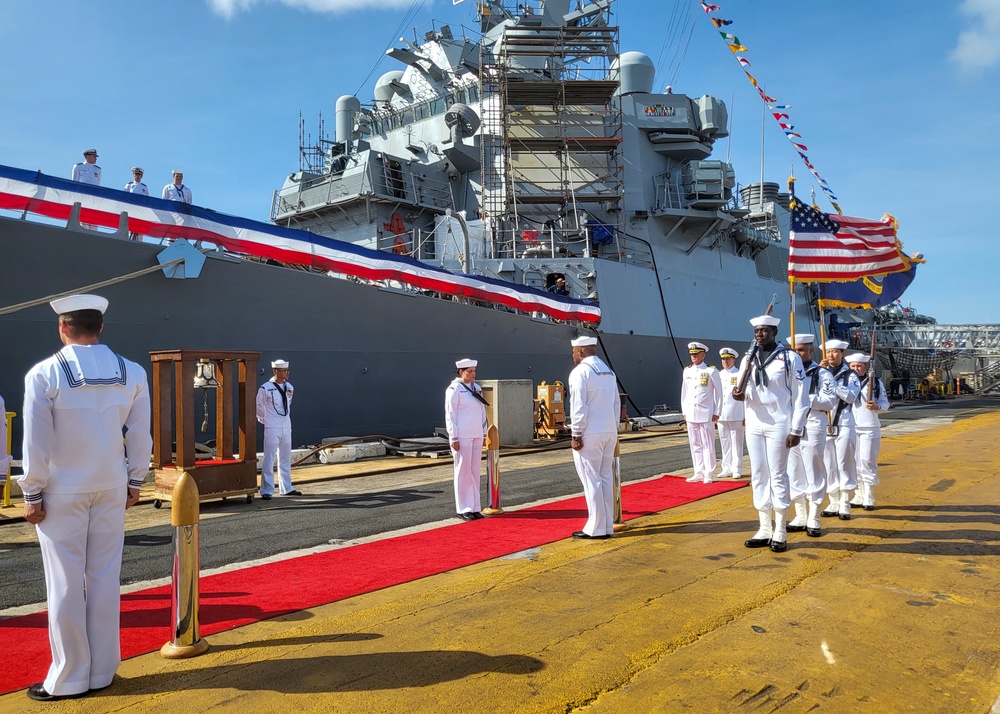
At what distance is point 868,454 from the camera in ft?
20.2

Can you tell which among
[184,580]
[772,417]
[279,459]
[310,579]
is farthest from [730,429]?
[184,580]

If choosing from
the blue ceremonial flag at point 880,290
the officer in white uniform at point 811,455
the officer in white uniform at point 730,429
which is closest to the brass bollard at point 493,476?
the officer in white uniform at point 811,455

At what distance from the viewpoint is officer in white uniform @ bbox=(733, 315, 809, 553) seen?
453cm

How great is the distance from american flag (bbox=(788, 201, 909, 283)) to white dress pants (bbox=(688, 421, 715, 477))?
198cm

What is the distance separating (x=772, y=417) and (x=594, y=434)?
3.94 ft

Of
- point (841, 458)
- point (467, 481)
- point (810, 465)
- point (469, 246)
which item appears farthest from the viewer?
point (469, 246)

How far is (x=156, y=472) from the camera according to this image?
274 inches

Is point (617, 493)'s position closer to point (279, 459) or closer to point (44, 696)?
point (44, 696)

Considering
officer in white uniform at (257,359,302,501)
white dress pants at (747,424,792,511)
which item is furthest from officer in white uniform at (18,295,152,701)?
officer in white uniform at (257,359,302,501)

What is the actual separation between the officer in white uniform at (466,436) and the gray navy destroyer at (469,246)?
481 cm

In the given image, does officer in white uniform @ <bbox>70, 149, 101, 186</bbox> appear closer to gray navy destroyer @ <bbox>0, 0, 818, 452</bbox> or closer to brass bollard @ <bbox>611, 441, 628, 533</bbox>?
gray navy destroyer @ <bbox>0, 0, 818, 452</bbox>

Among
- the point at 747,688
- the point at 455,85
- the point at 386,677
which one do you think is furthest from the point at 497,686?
the point at 455,85

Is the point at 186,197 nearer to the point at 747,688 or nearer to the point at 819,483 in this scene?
the point at 819,483

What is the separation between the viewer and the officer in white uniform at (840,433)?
5.77 metres
